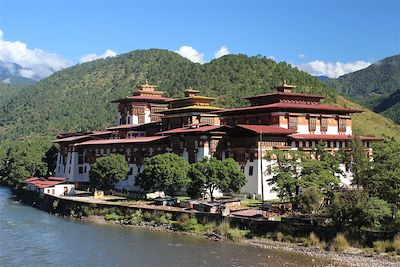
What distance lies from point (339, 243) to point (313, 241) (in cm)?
194

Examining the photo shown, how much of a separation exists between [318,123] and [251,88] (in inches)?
2757

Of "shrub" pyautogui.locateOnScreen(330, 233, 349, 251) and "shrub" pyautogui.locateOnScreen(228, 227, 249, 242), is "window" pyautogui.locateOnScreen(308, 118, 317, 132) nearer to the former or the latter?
"shrub" pyautogui.locateOnScreen(228, 227, 249, 242)

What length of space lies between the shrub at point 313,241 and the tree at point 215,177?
14.9 metres

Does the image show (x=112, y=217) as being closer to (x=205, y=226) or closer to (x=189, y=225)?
(x=189, y=225)

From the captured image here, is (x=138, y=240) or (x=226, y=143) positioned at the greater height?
(x=226, y=143)

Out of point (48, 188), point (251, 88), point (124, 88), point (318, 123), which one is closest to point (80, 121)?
point (124, 88)

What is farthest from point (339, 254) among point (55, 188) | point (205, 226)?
point (55, 188)

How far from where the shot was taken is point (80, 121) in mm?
172875

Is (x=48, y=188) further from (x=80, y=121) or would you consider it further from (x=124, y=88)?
(x=124, y=88)

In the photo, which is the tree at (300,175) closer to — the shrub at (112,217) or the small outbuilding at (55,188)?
the shrub at (112,217)

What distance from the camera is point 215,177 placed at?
171 ft

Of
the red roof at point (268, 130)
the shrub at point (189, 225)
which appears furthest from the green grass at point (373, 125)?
the shrub at point (189, 225)

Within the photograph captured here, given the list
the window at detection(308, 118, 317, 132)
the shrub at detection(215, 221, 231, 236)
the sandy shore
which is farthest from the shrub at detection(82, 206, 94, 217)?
the window at detection(308, 118, 317, 132)

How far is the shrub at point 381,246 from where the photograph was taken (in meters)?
35.1
